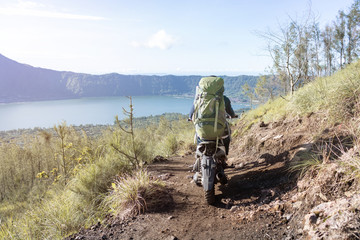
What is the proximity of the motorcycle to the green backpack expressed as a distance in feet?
0.52

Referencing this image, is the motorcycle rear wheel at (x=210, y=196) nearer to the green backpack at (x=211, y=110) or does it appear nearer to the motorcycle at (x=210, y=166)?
the motorcycle at (x=210, y=166)

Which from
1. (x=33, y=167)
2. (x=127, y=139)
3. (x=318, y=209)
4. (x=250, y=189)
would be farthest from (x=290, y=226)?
(x=33, y=167)

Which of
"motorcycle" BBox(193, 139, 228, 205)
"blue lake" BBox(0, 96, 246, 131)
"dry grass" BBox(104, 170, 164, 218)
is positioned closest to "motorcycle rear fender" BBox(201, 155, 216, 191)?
"motorcycle" BBox(193, 139, 228, 205)

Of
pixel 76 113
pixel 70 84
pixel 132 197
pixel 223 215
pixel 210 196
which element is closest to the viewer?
pixel 223 215

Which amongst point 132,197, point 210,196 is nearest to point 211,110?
point 210,196

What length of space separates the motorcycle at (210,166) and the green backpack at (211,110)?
16 cm

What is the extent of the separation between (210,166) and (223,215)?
0.70 m

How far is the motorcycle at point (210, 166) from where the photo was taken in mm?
3400

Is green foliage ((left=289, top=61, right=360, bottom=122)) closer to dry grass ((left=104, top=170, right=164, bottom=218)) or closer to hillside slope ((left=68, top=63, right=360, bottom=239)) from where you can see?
hillside slope ((left=68, top=63, right=360, bottom=239))

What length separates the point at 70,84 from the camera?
16862 cm

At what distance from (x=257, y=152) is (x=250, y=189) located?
1.74 metres

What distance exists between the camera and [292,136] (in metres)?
4.54

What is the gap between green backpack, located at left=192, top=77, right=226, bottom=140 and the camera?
11.9 ft

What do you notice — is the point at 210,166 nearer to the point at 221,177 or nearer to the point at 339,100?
the point at 221,177
